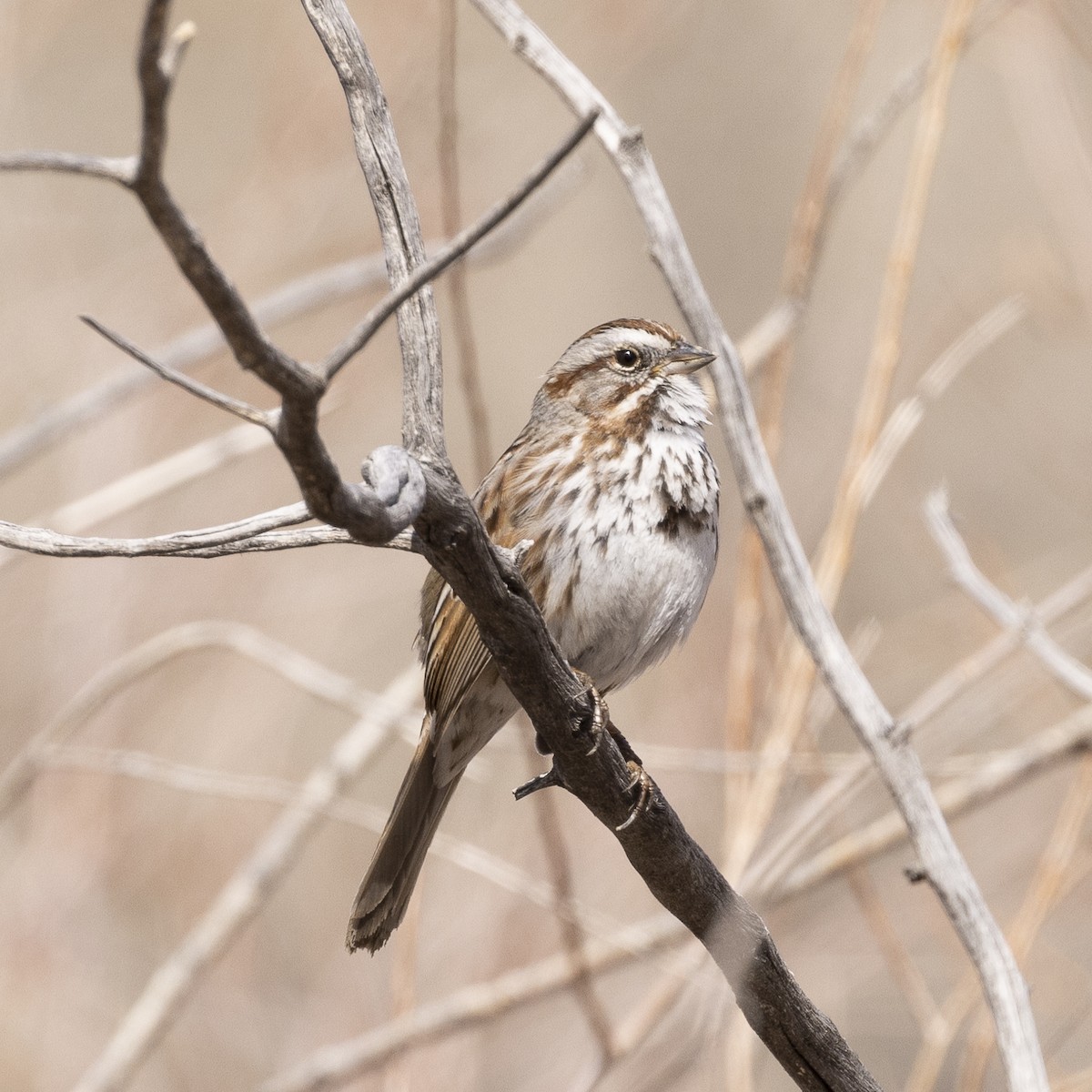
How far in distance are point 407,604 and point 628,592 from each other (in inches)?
129

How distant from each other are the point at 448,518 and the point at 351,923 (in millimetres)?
1496

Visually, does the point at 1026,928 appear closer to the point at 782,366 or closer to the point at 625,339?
the point at 782,366

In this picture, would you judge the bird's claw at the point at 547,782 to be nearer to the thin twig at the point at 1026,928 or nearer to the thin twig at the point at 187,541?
the thin twig at the point at 187,541

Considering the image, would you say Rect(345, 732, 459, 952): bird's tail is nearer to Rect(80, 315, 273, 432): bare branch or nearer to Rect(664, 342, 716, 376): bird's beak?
Rect(664, 342, 716, 376): bird's beak

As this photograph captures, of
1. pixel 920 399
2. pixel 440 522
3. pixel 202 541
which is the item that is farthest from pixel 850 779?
pixel 202 541

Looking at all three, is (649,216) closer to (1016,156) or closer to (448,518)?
(448,518)

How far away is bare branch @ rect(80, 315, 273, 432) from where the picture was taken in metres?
1.17

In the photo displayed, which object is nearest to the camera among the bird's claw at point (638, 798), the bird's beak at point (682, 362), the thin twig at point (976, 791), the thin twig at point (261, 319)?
the bird's claw at point (638, 798)

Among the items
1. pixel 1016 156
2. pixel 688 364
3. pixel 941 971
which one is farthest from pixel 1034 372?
pixel 688 364

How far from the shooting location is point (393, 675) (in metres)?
6.33

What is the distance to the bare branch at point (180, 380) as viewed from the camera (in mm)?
1166

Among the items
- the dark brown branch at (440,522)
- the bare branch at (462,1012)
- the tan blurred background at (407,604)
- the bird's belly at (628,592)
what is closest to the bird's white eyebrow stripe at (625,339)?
the bird's belly at (628,592)

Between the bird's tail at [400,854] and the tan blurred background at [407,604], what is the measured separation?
73cm

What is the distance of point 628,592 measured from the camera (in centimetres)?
287
